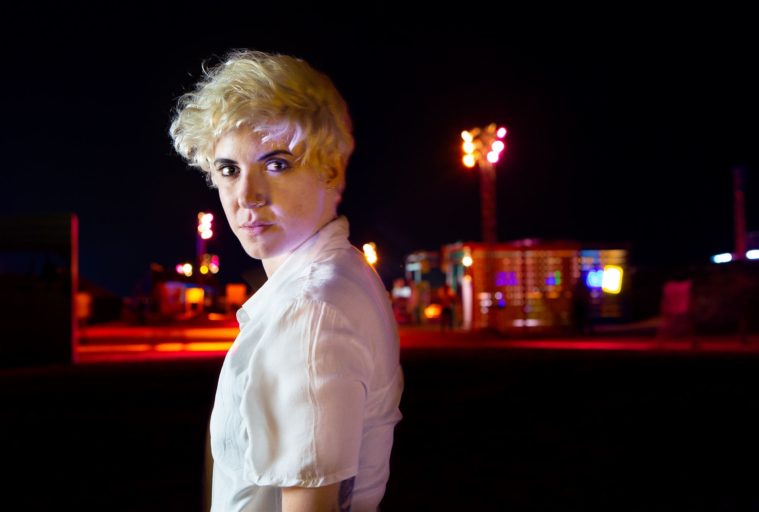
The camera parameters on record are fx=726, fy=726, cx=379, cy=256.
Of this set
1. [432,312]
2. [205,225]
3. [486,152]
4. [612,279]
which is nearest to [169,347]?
[486,152]

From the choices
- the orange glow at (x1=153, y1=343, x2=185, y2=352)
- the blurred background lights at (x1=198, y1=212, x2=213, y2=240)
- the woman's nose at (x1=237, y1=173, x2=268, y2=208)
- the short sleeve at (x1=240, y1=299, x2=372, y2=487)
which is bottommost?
the orange glow at (x1=153, y1=343, x2=185, y2=352)

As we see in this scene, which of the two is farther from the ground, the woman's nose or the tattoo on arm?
the woman's nose

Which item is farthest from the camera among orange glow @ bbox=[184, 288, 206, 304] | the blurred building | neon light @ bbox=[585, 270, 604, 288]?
orange glow @ bbox=[184, 288, 206, 304]

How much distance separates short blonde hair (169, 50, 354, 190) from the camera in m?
1.45

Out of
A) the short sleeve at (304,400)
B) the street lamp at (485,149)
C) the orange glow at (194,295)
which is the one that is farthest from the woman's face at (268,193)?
the orange glow at (194,295)

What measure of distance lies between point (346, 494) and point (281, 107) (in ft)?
2.45

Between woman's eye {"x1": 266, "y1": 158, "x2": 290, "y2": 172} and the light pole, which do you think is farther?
the light pole

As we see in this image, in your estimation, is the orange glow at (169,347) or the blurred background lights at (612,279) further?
the blurred background lights at (612,279)

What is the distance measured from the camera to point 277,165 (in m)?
1.49

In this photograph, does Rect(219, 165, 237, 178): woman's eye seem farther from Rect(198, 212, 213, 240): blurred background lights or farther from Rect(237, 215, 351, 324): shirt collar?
Rect(198, 212, 213, 240): blurred background lights

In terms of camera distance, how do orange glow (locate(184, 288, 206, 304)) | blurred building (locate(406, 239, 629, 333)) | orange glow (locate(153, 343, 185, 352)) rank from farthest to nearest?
orange glow (locate(184, 288, 206, 304)), blurred building (locate(406, 239, 629, 333)), orange glow (locate(153, 343, 185, 352))

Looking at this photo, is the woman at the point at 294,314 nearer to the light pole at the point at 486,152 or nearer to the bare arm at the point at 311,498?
the bare arm at the point at 311,498

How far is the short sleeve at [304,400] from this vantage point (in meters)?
1.15

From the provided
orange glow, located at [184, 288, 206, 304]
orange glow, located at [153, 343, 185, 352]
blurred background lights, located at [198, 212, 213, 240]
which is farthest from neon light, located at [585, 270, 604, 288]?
orange glow, located at [184, 288, 206, 304]
